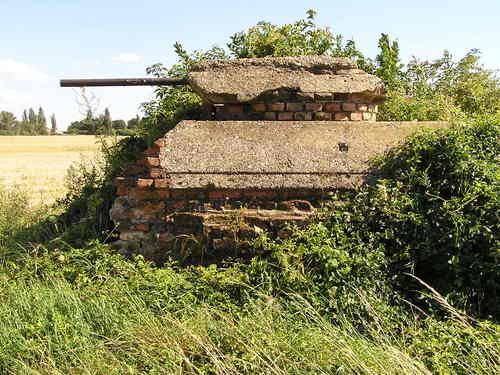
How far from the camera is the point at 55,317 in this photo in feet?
10.8

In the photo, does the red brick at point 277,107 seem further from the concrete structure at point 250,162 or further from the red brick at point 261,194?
the red brick at point 261,194

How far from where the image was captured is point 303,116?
16.5 ft

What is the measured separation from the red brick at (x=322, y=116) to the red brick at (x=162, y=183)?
1.83m

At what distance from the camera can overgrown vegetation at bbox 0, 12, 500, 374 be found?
2824 millimetres

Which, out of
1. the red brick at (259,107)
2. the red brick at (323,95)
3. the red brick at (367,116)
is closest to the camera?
the red brick at (323,95)

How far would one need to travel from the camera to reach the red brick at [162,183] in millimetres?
4379

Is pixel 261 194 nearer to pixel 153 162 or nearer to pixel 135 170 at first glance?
pixel 153 162

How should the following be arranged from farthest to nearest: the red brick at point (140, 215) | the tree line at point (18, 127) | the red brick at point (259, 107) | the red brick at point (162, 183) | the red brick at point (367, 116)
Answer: the tree line at point (18, 127) < the red brick at point (367, 116) < the red brick at point (259, 107) < the red brick at point (140, 215) < the red brick at point (162, 183)

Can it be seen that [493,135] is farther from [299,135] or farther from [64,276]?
[64,276]

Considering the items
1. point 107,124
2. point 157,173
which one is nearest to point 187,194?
point 157,173

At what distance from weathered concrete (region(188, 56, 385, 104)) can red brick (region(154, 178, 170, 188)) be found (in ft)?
3.95

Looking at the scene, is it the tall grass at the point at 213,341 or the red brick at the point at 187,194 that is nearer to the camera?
the tall grass at the point at 213,341

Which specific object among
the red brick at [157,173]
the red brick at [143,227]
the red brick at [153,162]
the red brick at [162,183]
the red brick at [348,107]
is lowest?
the red brick at [143,227]

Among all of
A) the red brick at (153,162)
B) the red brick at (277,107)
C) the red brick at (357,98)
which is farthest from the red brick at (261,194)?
the red brick at (357,98)
